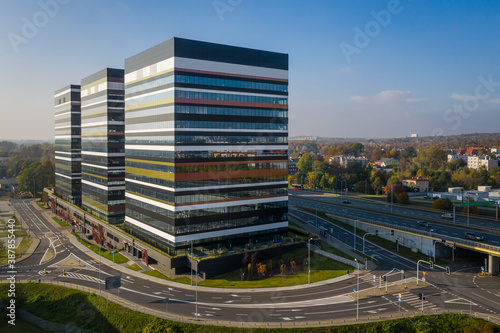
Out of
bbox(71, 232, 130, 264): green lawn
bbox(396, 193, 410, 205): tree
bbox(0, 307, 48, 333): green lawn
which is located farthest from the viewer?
bbox(396, 193, 410, 205): tree

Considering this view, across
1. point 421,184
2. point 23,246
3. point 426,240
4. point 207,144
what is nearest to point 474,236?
point 426,240

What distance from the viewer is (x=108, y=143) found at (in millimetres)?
89312

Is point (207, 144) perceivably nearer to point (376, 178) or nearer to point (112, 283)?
point (112, 283)

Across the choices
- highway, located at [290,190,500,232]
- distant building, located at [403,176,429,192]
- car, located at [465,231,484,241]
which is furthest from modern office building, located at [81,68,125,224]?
distant building, located at [403,176,429,192]

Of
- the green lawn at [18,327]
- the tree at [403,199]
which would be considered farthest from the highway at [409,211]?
the green lawn at [18,327]

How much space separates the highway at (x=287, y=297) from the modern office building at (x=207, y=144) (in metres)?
9.60

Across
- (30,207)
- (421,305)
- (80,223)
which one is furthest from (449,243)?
(30,207)

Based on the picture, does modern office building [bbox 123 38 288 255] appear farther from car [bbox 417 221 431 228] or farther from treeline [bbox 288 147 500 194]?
treeline [bbox 288 147 500 194]

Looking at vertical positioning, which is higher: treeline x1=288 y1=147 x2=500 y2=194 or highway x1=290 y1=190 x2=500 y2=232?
treeline x1=288 y1=147 x2=500 y2=194

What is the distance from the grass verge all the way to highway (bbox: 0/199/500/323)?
2.79 m

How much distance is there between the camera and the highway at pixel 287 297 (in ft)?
165

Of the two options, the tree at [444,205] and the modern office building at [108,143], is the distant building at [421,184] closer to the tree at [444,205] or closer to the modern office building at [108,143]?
the tree at [444,205]

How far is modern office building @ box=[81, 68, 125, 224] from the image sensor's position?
3521 inches

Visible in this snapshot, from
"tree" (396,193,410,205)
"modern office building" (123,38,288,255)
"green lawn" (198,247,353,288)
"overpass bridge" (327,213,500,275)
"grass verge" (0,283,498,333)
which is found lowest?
"grass verge" (0,283,498,333)
